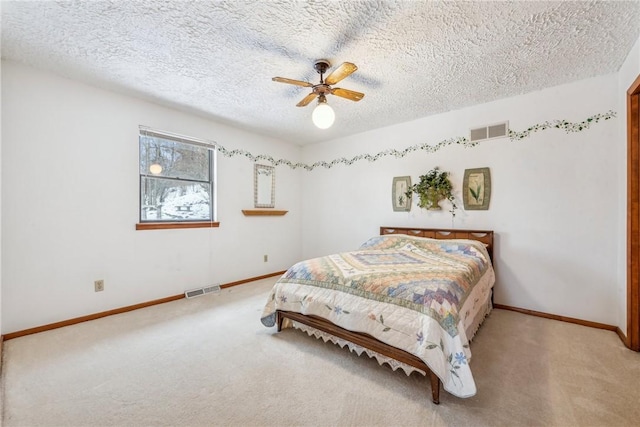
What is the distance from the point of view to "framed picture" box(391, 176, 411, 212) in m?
3.82

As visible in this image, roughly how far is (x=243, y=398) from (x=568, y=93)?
3966mm

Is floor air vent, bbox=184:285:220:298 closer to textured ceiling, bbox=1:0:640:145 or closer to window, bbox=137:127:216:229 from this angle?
window, bbox=137:127:216:229

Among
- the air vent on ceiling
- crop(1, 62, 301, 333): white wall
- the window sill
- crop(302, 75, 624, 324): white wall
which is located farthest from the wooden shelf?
the air vent on ceiling

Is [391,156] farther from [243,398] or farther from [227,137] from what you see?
[243,398]

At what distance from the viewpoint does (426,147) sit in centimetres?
365

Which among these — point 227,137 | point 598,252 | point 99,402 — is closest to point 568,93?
point 598,252

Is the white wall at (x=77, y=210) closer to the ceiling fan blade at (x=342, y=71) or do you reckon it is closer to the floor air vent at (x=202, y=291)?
the floor air vent at (x=202, y=291)

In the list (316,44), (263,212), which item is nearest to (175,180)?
(263,212)

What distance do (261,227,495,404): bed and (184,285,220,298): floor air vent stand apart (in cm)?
153

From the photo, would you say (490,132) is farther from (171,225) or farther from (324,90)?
(171,225)

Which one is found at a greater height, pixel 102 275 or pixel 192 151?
pixel 192 151

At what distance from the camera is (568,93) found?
2.72m

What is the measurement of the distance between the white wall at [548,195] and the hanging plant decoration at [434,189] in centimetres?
11

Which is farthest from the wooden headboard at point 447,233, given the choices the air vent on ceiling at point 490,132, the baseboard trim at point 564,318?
the air vent on ceiling at point 490,132
